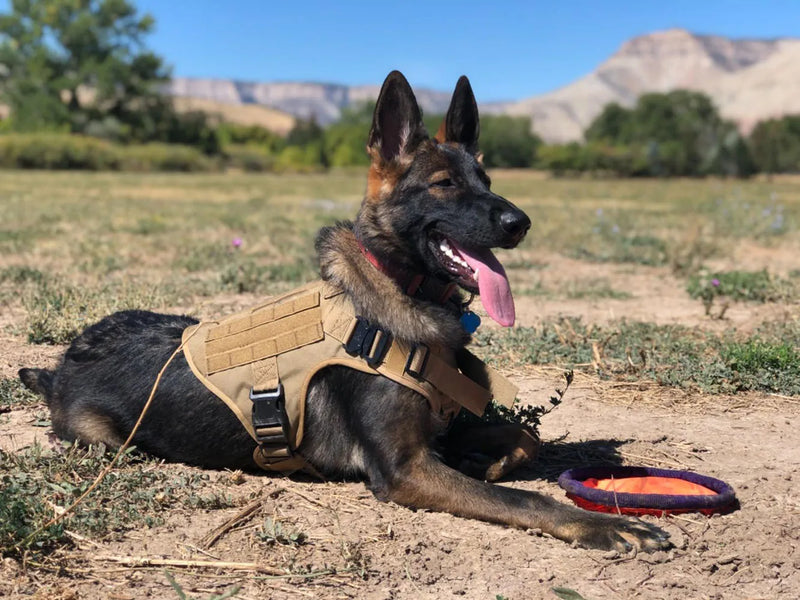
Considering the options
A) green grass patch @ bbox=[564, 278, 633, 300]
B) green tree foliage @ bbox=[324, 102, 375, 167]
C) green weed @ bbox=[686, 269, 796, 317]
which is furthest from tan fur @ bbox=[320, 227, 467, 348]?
green tree foliage @ bbox=[324, 102, 375, 167]

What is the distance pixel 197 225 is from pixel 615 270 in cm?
809

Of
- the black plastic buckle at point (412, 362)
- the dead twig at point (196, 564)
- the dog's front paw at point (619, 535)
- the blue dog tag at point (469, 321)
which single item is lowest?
the dead twig at point (196, 564)

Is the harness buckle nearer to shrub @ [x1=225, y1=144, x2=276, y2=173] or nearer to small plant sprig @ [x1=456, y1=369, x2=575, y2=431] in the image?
small plant sprig @ [x1=456, y1=369, x2=575, y2=431]

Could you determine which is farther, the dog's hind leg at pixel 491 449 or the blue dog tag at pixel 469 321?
the dog's hind leg at pixel 491 449

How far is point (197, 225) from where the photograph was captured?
15.2 metres

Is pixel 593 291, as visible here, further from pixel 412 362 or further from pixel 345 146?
pixel 345 146

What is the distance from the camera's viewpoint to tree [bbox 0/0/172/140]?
231 feet

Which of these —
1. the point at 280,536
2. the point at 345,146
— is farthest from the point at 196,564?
the point at 345,146

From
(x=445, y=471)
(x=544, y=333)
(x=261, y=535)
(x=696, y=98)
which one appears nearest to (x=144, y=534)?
(x=261, y=535)

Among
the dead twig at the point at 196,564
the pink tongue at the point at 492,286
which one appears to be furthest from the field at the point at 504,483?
the pink tongue at the point at 492,286

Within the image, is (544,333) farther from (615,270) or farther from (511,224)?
(615,270)

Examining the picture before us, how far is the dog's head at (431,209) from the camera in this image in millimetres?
3750

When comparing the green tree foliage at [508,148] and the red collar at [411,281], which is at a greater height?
the green tree foliage at [508,148]

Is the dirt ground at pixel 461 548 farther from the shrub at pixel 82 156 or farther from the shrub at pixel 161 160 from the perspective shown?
the shrub at pixel 161 160
